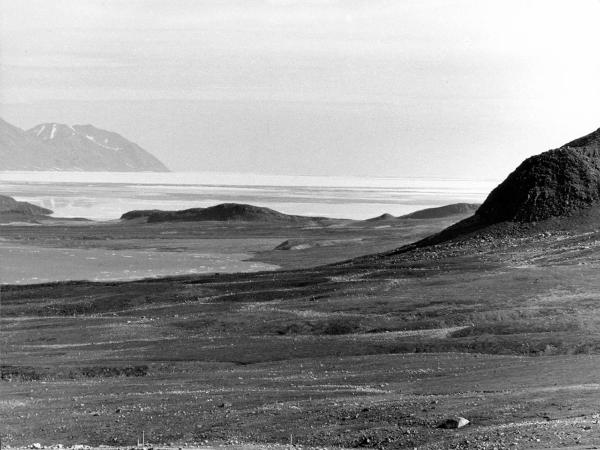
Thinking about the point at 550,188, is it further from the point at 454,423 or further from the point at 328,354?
the point at 454,423

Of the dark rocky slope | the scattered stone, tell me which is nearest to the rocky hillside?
the dark rocky slope

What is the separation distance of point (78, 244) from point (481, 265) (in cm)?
9839

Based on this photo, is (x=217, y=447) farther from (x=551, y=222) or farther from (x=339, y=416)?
(x=551, y=222)

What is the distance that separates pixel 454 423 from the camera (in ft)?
126

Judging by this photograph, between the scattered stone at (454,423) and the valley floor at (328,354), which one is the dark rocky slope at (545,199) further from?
the scattered stone at (454,423)

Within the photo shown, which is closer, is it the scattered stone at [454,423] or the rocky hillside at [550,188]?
the scattered stone at [454,423]

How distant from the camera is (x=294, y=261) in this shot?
160m

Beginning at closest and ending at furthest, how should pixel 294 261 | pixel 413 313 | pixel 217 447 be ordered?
pixel 217 447 → pixel 413 313 → pixel 294 261

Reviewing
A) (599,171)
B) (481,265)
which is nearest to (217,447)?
(481,265)

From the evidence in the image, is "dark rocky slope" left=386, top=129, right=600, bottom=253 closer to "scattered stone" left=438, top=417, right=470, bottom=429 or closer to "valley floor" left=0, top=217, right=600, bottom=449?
"valley floor" left=0, top=217, right=600, bottom=449

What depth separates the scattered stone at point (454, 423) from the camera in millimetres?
38188

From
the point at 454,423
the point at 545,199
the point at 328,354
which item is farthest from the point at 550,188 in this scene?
the point at 454,423

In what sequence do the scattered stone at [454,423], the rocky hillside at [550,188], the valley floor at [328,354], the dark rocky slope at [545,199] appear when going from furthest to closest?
1. the rocky hillside at [550,188]
2. the dark rocky slope at [545,199]
3. the valley floor at [328,354]
4. the scattered stone at [454,423]

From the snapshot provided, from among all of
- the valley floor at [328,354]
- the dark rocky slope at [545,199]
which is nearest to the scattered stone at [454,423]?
the valley floor at [328,354]
